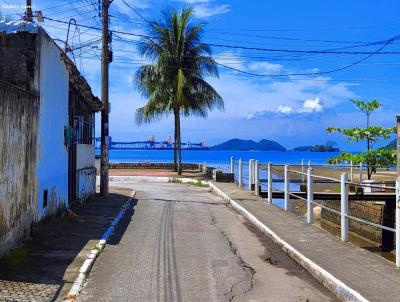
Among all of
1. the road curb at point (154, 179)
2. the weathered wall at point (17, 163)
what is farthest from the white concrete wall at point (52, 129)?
the road curb at point (154, 179)

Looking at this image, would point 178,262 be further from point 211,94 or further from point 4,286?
point 211,94

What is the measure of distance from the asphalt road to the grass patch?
45.0 inches

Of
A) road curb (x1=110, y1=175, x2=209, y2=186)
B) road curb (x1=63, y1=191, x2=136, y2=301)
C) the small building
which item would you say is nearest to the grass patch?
the small building

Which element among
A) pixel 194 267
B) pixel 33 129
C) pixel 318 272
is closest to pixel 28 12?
pixel 33 129

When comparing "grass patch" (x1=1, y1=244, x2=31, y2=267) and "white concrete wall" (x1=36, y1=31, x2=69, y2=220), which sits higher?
"white concrete wall" (x1=36, y1=31, x2=69, y2=220)

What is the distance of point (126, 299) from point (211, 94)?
3016 cm

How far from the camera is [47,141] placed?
1174 centimetres

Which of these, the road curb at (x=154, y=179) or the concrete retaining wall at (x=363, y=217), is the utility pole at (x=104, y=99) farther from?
the road curb at (x=154, y=179)

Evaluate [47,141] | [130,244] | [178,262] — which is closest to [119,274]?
[178,262]

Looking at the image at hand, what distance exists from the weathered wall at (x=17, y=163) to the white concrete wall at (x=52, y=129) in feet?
1.91

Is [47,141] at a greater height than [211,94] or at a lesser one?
lesser

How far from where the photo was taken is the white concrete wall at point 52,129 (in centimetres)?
1116

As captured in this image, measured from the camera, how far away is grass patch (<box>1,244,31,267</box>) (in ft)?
27.1

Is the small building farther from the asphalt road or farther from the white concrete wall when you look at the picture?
the asphalt road
